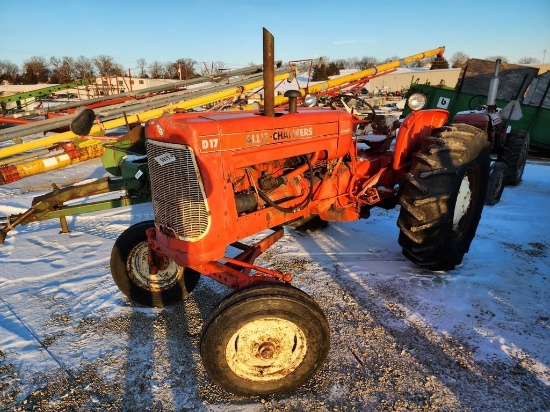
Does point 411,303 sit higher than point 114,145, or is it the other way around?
point 114,145

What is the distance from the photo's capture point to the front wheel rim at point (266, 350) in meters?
2.18

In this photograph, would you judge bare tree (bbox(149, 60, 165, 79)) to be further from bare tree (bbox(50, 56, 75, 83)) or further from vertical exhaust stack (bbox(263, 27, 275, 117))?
vertical exhaust stack (bbox(263, 27, 275, 117))

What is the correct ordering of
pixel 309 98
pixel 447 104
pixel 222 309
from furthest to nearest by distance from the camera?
pixel 447 104 < pixel 309 98 < pixel 222 309

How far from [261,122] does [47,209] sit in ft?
9.77

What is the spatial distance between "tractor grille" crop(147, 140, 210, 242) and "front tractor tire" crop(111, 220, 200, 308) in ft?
2.76

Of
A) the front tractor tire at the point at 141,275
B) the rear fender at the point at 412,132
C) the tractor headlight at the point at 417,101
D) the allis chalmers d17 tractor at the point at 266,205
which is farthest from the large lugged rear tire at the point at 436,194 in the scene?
the front tractor tire at the point at 141,275

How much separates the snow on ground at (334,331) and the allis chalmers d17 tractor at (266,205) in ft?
0.84

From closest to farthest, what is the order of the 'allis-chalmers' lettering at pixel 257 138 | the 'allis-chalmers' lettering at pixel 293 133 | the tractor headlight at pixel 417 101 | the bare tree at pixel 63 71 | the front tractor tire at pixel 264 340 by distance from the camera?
the front tractor tire at pixel 264 340 < the 'allis-chalmers' lettering at pixel 257 138 < the 'allis-chalmers' lettering at pixel 293 133 < the tractor headlight at pixel 417 101 < the bare tree at pixel 63 71

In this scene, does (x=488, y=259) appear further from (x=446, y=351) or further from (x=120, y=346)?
(x=120, y=346)

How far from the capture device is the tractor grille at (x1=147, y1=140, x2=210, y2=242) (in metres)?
2.21

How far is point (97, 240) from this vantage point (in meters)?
4.61

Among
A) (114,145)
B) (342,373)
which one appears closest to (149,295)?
(342,373)

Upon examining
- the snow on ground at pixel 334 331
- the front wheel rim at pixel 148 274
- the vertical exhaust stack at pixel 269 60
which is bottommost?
the snow on ground at pixel 334 331

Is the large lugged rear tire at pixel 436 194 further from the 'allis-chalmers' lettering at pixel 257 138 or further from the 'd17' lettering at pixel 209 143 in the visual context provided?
the 'd17' lettering at pixel 209 143
